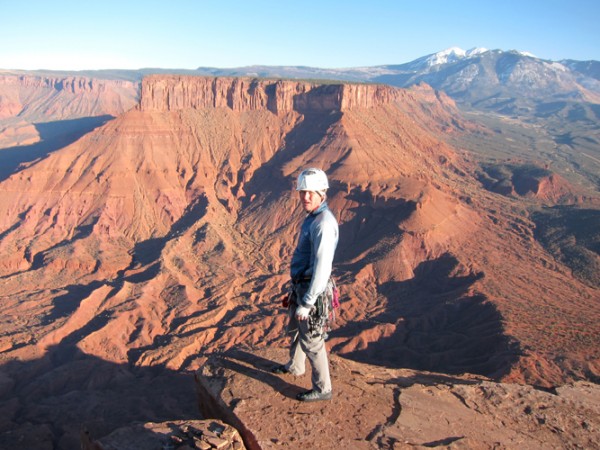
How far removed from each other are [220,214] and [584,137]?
11768 cm

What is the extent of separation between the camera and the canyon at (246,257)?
25328 millimetres

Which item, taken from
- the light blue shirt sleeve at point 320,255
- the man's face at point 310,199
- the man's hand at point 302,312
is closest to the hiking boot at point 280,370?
the man's hand at point 302,312

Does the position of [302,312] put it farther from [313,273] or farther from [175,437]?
[175,437]

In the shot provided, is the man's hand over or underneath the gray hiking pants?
over

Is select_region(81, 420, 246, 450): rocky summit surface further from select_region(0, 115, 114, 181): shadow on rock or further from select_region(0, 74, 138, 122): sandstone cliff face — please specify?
select_region(0, 74, 138, 122): sandstone cliff face

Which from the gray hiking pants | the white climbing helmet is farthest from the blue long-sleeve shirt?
the gray hiking pants

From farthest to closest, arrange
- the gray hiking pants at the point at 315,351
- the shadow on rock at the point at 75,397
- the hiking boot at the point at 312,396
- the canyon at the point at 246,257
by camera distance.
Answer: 1. the canyon at the point at 246,257
2. the shadow on rock at the point at 75,397
3. the hiking boot at the point at 312,396
4. the gray hiking pants at the point at 315,351

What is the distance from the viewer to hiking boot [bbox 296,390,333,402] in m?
7.70

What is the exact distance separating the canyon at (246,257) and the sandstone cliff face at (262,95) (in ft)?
0.90

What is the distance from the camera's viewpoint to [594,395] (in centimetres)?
1055

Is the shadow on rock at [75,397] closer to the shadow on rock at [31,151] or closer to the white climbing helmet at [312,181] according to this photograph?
the white climbing helmet at [312,181]

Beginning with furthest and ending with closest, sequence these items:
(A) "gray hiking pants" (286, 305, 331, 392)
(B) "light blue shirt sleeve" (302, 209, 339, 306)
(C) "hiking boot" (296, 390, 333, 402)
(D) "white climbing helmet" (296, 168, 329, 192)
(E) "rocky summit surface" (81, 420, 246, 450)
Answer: (C) "hiking boot" (296, 390, 333, 402)
(A) "gray hiking pants" (286, 305, 331, 392)
(D) "white climbing helmet" (296, 168, 329, 192)
(B) "light blue shirt sleeve" (302, 209, 339, 306)
(E) "rocky summit surface" (81, 420, 246, 450)

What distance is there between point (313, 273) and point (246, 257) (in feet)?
123

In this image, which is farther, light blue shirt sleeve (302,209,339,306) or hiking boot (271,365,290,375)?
hiking boot (271,365,290,375)
